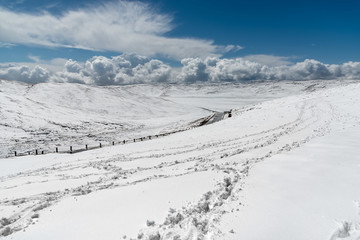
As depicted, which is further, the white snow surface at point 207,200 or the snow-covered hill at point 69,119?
the snow-covered hill at point 69,119

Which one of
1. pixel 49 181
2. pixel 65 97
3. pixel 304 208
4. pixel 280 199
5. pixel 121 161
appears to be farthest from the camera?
pixel 65 97

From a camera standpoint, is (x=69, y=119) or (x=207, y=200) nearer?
(x=207, y=200)

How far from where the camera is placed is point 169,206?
796cm

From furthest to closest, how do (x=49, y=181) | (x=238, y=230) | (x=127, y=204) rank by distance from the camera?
(x=49, y=181) → (x=127, y=204) → (x=238, y=230)

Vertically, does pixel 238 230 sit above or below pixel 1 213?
above

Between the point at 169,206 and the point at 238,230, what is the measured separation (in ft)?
8.47

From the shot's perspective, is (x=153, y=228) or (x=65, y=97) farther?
(x=65, y=97)

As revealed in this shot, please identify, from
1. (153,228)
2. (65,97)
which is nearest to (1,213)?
(153,228)

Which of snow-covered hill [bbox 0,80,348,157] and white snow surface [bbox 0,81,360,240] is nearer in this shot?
white snow surface [bbox 0,81,360,240]

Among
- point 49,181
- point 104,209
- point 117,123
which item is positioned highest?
point 104,209

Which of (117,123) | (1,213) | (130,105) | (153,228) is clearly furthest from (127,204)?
(130,105)

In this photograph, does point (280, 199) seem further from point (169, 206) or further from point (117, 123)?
point (117, 123)

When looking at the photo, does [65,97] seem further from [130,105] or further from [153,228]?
[153,228]

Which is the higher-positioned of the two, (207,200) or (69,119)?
(207,200)
